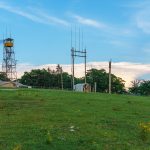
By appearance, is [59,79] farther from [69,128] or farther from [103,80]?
[69,128]

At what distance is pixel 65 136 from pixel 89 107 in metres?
7.66

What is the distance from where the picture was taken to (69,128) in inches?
571

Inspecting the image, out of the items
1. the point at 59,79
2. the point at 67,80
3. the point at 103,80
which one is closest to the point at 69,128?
the point at 103,80

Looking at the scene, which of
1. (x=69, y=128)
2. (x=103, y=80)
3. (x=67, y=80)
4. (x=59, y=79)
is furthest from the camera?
(x=67, y=80)

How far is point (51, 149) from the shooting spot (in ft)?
39.3

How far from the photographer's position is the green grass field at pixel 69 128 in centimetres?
1250

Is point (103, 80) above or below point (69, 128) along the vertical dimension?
above

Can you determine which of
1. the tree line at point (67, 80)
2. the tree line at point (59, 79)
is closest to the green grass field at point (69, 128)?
the tree line at point (67, 80)

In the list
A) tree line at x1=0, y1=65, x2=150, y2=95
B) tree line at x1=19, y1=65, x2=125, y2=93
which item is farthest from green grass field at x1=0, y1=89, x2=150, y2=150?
tree line at x1=19, y1=65, x2=125, y2=93

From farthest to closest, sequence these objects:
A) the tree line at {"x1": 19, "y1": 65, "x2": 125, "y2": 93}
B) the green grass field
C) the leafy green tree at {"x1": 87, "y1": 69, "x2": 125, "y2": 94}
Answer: the tree line at {"x1": 19, "y1": 65, "x2": 125, "y2": 93}, the leafy green tree at {"x1": 87, "y1": 69, "x2": 125, "y2": 94}, the green grass field

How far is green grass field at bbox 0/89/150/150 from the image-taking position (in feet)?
41.0

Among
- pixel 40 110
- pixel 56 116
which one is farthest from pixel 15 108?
pixel 56 116

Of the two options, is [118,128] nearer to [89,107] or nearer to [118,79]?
[89,107]

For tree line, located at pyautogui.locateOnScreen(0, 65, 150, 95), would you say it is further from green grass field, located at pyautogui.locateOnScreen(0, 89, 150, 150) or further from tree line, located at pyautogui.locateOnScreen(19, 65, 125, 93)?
green grass field, located at pyautogui.locateOnScreen(0, 89, 150, 150)
